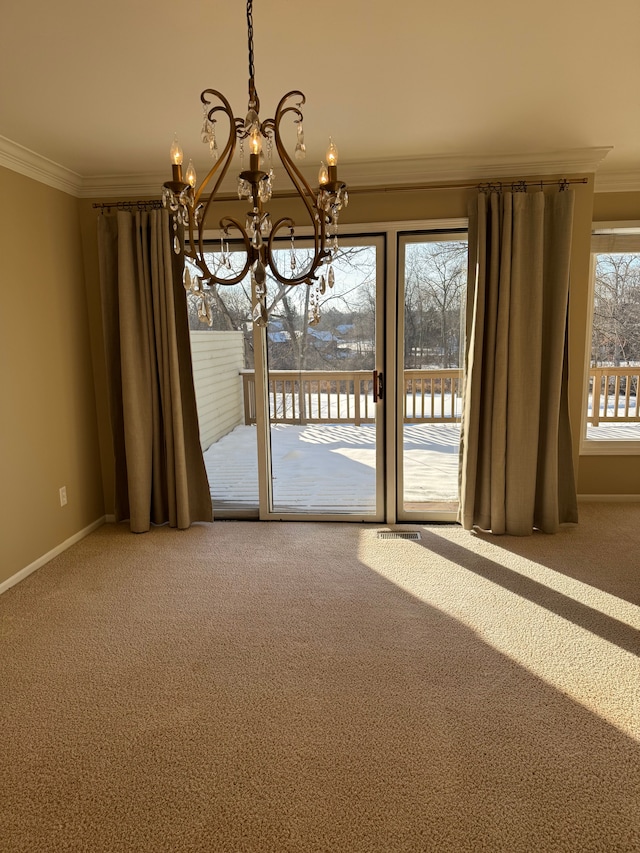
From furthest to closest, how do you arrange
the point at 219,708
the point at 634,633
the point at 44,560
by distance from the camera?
the point at 44,560 < the point at 634,633 < the point at 219,708

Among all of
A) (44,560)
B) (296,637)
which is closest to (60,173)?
(44,560)

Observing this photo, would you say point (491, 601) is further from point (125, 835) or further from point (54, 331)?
point (54, 331)

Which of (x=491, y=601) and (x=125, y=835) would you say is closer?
(x=125, y=835)

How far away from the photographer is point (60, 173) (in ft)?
11.6

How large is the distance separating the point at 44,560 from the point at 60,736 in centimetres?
172

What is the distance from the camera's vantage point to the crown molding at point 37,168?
3.07m

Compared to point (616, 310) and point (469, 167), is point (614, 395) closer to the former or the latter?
point (616, 310)

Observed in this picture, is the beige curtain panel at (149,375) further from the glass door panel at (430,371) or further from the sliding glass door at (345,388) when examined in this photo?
the glass door panel at (430,371)

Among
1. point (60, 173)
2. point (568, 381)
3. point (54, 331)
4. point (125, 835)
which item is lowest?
point (125, 835)

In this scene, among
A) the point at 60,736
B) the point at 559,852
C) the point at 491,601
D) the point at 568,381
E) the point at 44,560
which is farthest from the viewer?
the point at 568,381

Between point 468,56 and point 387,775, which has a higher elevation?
point 468,56

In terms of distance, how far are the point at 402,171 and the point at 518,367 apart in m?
1.48

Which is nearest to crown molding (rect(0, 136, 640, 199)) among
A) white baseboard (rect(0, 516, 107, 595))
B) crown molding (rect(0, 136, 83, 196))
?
crown molding (rect(0, 136, 83, 196))

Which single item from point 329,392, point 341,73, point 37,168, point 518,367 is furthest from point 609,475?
point 37,168
